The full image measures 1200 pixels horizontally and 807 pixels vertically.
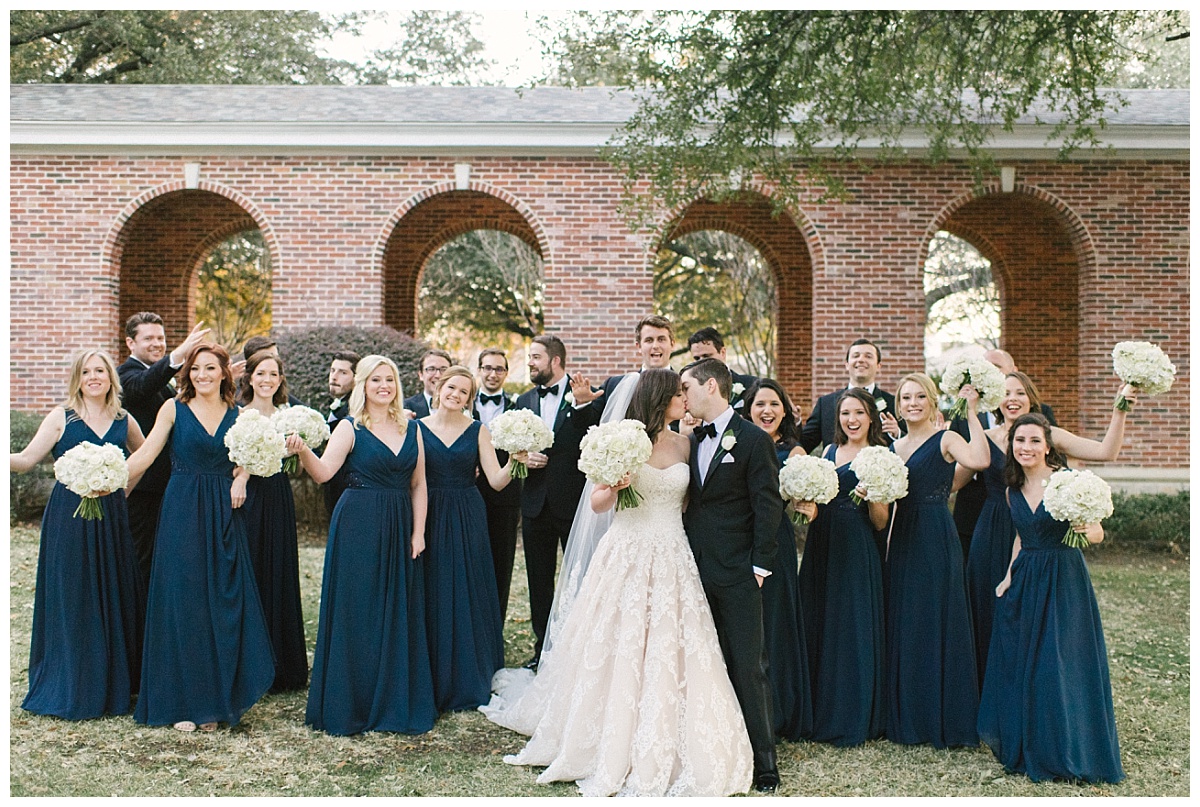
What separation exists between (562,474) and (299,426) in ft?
6.16

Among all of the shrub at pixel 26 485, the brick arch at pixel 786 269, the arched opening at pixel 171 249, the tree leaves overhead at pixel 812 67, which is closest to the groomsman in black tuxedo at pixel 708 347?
the tree leaves overhead at pixel 812 67

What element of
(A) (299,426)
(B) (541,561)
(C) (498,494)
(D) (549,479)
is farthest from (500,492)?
(A) (299,426)

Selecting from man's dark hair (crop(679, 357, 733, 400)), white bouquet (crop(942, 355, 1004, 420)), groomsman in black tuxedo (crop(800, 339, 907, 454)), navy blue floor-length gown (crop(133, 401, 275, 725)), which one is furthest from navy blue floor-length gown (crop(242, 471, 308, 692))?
white bouquet (crop(942, 355, 1004, 420))

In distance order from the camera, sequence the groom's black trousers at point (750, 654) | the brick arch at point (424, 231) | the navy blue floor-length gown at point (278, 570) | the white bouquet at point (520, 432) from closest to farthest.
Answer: the groom's black trousers at point (750, 654)
the white bouquet at point (520, 432)
the navy blue floor-length gown at point (278, 570)
the brick arch at point (424, 231)

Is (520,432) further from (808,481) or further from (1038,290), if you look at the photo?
(1038,290)

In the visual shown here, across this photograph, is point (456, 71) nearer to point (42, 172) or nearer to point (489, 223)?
point (489, 223)

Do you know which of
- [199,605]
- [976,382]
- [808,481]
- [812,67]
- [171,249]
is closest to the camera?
[808,481]

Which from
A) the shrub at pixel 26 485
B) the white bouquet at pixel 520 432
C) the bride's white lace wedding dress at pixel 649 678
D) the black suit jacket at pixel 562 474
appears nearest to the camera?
the bride's white lace wedding dress at pixel 649 678

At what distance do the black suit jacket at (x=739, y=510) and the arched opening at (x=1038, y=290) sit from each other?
44.9ft

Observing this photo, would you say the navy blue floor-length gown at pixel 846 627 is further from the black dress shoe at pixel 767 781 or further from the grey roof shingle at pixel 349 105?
the grey roof shingle at pixel 349 105

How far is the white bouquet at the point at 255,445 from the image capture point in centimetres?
537

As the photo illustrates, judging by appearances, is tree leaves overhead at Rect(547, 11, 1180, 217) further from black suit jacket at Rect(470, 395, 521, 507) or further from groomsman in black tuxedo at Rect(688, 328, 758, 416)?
black suit jacket at Rect(470, 395, 521, 507)

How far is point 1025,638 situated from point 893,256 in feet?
33.2

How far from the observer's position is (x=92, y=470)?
17.3 ft
